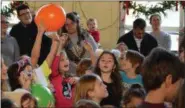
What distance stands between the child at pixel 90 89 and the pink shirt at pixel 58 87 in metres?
0.55

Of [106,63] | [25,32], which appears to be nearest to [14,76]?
[106,63]

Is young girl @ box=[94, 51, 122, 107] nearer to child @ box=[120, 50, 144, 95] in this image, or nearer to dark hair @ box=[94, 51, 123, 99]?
dark hair @ box=[94, 51, 123, 99]

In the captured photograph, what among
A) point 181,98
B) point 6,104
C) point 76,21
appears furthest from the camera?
point 76,21

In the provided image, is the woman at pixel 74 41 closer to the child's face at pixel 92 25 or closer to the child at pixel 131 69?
the child at pixel 131 69

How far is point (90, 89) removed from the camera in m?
3.51

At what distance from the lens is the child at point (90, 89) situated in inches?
137

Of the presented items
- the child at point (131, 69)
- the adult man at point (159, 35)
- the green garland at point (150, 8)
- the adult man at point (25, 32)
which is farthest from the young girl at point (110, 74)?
the green garland at point (150, 8)

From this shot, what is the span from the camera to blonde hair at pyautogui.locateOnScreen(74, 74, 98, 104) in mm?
3475

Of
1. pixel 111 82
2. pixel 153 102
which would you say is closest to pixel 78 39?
pixel 111 82

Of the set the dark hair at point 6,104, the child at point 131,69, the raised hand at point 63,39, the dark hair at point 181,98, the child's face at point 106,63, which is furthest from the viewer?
the raised hand at point 63,39

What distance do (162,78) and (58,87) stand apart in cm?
177

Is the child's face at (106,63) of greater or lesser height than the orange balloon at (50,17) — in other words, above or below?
below

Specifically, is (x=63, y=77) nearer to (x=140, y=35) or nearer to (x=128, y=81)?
(x=128, y=81)

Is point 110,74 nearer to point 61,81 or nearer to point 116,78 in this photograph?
point 116,78
